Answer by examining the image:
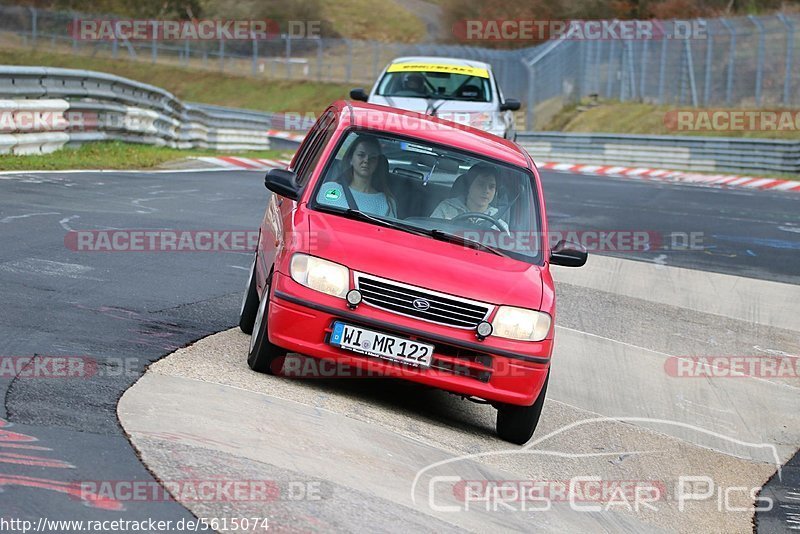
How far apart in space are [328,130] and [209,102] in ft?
177

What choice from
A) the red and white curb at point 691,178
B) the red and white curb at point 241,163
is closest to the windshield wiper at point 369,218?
the red and white curb at point 241,163

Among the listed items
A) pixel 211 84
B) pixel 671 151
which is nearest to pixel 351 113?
pixel 671 151

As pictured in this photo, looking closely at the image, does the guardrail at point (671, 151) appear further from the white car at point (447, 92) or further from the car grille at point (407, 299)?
the car grille at point (407, 299)

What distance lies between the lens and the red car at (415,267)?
6.80 metres

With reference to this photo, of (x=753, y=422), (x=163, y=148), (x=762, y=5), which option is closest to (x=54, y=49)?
(x=762, y=5)

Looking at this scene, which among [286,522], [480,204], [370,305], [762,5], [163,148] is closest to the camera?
[286,522]

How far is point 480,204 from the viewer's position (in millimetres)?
7828

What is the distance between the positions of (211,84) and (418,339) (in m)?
57.7

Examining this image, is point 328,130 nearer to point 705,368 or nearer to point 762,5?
point 705,368

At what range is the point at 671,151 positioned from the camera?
32.4m

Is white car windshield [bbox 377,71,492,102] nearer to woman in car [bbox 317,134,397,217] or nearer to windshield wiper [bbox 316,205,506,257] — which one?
woman in car [bbox 317,134,397,217]

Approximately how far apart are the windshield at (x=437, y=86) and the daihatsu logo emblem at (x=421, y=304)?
41.6ft

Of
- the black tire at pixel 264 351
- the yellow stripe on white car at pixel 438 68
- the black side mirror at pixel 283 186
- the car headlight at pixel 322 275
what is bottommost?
the yellow stripe on white car at pixel 438 68

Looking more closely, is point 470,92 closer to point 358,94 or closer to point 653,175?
point 358,94
